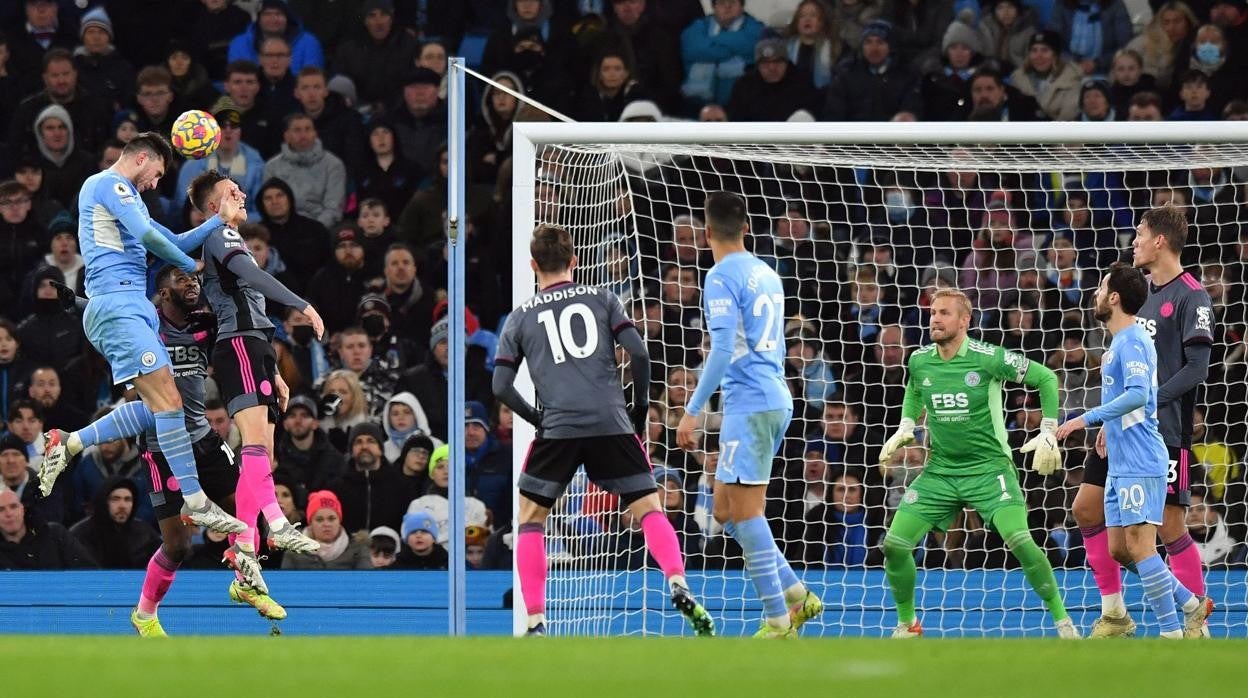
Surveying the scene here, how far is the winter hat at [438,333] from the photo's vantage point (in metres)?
11.5

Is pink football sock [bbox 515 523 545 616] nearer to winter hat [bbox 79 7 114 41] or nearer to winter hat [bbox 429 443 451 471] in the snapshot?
winter hat [bbox 429 443 451 471]

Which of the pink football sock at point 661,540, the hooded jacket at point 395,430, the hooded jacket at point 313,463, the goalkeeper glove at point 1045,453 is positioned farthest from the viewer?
the hooded jacket at point 395,430

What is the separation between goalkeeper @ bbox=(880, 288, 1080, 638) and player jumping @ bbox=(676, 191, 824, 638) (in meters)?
1.14

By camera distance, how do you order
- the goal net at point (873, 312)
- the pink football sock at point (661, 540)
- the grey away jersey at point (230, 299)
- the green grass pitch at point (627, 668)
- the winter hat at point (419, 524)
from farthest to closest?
the winter hat at point (419, 524) → the goal net at point (873, 312) → the grey away jersey at point (230, 299) → the pink football sock at point (661, 540) → the green grass pitch at point (627, 668)

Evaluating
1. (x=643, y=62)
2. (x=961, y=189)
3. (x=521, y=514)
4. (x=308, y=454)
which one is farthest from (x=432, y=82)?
(x=521, y=514)

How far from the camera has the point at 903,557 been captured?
812 cm

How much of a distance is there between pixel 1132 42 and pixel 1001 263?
2.58 m

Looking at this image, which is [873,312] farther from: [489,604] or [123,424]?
[123,424]

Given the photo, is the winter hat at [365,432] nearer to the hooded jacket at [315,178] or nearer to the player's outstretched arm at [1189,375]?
the hooded jacket at [315,178]

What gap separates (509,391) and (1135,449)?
2.89 meters

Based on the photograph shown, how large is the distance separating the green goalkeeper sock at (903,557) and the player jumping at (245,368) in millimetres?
2716

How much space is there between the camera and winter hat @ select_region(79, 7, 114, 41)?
12.8m

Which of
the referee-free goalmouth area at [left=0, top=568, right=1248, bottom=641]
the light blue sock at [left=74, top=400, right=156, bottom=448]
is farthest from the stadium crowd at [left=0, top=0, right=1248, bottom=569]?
the light blue sock at [left=74, top=400, right=156, bottom=448]

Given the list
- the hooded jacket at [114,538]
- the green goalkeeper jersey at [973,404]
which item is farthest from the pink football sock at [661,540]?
the hooded jacket at [114,538]
